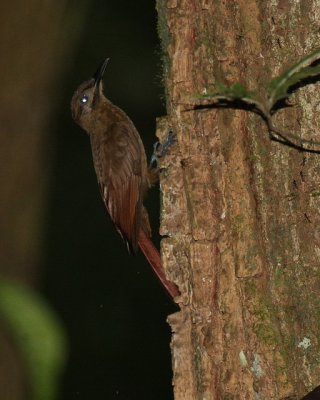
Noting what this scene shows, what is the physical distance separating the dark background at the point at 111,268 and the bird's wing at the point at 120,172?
1139 mm

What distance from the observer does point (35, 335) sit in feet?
12.6

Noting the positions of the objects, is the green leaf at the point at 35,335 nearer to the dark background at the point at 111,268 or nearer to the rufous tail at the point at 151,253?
the rufous tail at the point at 151,253

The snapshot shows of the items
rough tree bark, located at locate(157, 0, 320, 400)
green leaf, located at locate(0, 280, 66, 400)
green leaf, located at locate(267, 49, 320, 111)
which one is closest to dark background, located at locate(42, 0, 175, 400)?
green leaf, located at locate(0, 280, 66, 400)

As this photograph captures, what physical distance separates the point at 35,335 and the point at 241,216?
1587mm

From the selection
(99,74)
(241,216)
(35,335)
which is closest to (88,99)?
(99,74)

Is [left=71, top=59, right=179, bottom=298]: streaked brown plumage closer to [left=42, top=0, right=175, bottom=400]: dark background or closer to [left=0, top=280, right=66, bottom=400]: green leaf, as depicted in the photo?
[left=0, top=280, right=66, bottom=400]: green leaf

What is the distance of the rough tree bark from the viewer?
2545 millimetres

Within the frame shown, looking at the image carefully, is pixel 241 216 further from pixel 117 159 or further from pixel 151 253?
pixel 117 159

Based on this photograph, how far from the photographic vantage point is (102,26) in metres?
5.78

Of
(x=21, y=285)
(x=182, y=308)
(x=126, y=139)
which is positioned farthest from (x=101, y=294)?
(x=182, y=308)

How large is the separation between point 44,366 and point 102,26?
8.97 ft

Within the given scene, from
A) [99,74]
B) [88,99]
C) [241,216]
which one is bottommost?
[241,216]

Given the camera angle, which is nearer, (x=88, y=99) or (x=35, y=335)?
(x=35, y=335)

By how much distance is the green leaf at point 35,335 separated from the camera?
368 cm
